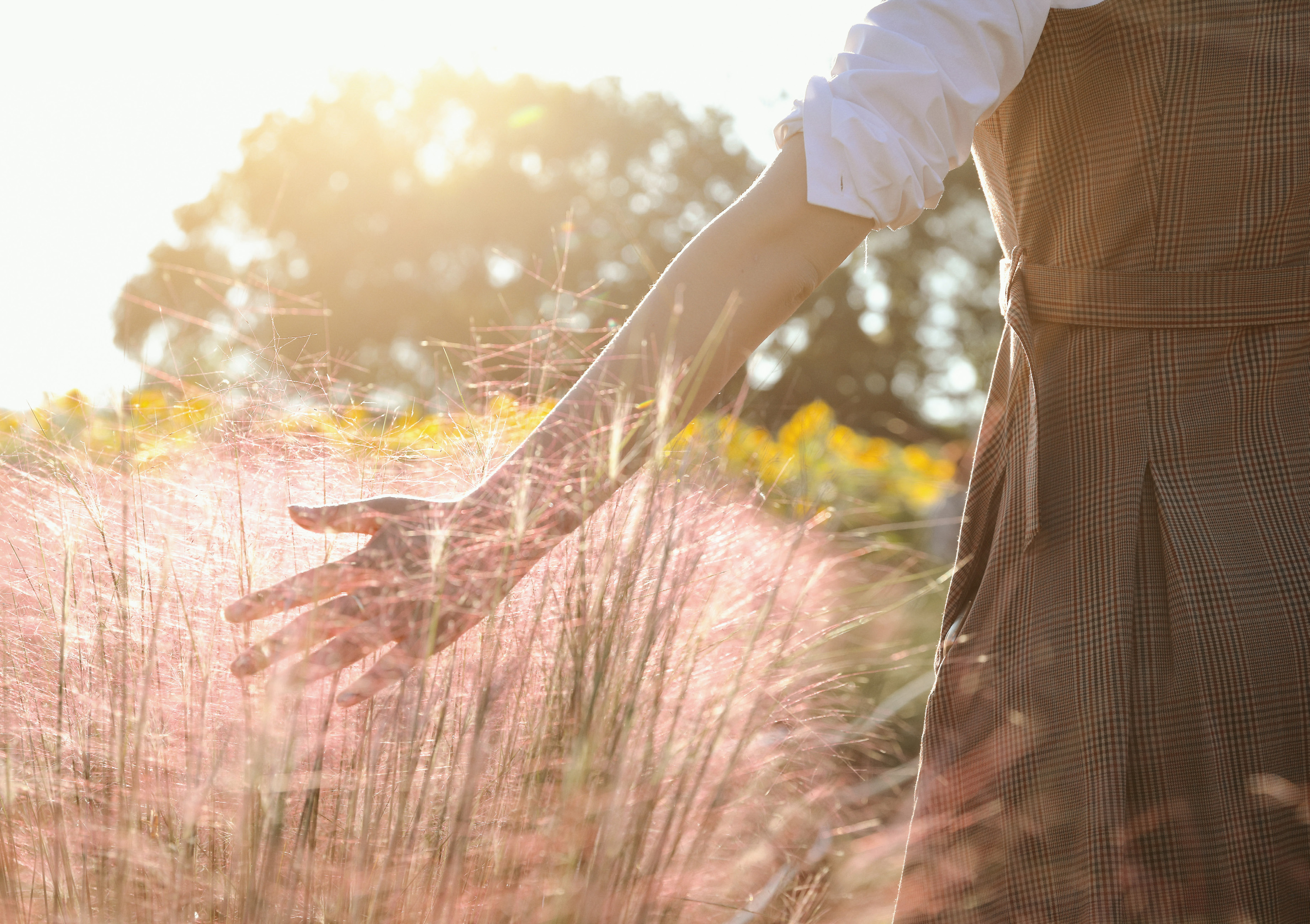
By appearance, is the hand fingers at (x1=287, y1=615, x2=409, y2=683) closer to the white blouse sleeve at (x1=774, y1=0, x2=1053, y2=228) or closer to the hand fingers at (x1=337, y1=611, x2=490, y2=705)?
the hand fingers at (x1=337, y1=611, x2=490, y2=705)

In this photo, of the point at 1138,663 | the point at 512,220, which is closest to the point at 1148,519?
the point at 1138,663

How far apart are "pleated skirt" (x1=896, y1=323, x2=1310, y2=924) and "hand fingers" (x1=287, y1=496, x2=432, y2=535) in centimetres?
54

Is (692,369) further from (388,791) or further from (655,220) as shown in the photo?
(655,220)

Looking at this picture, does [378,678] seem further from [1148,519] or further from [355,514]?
[1148,519]

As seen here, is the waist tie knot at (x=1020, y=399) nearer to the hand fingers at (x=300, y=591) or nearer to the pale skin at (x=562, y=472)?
the pale skin at (x=562, y=472)

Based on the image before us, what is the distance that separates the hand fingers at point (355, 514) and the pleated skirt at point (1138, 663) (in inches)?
21.1

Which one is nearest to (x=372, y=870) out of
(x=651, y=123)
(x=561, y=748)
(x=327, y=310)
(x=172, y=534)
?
(x=561, y=748)

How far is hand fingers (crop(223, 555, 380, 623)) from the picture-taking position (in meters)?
0.67

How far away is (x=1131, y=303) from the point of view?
2.83 ft

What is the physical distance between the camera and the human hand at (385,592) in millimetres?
675

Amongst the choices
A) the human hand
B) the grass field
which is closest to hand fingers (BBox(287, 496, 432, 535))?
the human hand

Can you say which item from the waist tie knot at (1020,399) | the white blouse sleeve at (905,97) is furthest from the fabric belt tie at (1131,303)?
the white blouse sleeve at (905,97)

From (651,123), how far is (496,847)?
31.8ft

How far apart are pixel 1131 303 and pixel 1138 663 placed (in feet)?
1.05
